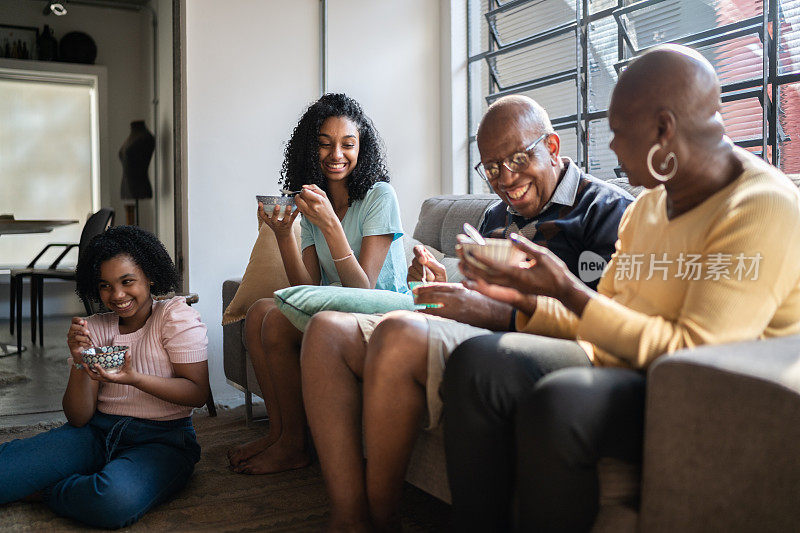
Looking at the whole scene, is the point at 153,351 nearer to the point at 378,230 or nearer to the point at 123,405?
the point at 123,405

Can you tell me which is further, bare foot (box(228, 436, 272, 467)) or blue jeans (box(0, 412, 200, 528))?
bare foot (box(228, 436, 272, 467))

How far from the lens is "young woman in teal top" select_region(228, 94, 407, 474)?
2.08m

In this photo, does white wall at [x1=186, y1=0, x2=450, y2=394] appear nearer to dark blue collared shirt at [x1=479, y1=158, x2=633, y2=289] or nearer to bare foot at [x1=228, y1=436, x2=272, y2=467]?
bare foot at [x1=228, y1=436, x2=272, y2=467]

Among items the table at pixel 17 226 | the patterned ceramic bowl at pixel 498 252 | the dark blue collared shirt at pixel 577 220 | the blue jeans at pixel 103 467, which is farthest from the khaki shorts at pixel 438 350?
the table at pixel 17 226

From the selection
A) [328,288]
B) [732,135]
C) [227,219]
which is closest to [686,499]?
[328,288]

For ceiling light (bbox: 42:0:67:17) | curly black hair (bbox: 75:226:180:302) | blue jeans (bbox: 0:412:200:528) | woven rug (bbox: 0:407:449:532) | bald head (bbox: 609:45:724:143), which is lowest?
woven rug (bbox: 0:407:449:532)

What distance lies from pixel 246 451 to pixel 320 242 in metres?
0.69

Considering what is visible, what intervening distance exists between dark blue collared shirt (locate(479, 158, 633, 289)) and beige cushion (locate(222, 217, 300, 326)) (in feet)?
3.68

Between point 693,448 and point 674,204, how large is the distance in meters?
0.44

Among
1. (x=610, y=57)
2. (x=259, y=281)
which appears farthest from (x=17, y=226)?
(x=610, y=57)

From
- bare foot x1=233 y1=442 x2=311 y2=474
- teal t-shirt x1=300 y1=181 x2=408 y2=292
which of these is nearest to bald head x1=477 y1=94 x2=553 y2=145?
teal t-shirt x1=300 y1=181 x2=408 y2=292

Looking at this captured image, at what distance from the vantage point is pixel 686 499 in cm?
98

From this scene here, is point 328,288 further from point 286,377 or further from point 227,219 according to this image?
point 227,219

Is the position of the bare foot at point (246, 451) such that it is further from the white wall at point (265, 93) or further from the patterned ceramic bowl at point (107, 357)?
the white wall at point (265, 93)
